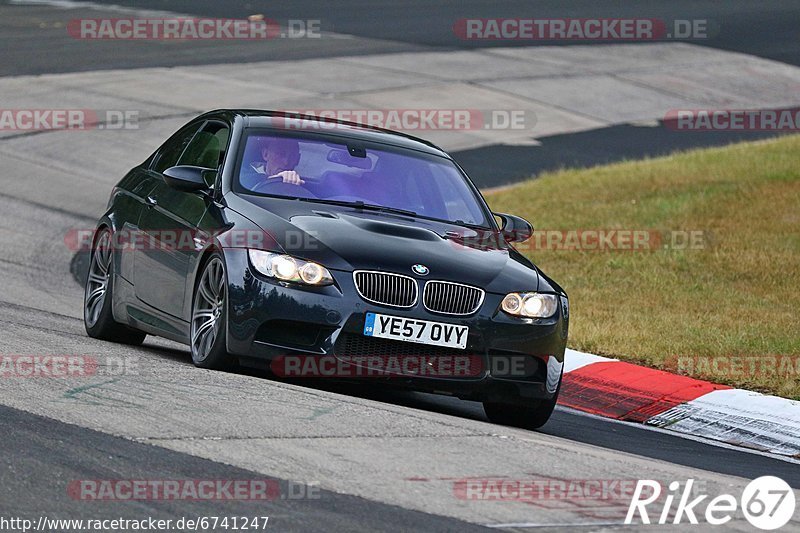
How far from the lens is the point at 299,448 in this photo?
21.3 ft

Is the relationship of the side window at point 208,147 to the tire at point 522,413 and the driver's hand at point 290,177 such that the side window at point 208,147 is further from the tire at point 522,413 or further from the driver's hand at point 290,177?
the tire at point 522,413

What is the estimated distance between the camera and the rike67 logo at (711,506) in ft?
19.5

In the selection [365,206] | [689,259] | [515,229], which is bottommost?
[689,259]

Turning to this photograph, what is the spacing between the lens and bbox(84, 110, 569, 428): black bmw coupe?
7.85 meters

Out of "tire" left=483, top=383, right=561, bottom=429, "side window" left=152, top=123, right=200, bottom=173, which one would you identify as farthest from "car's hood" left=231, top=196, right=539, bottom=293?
"side window" left=152, top=123, right=200, bottom=173

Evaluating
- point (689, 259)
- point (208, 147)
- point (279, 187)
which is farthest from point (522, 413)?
point (689, 259)

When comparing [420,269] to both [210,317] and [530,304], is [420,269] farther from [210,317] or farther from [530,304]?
[210,317]

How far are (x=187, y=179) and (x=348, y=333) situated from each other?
1637 millimetres

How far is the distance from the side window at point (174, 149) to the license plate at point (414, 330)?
2.63 meters

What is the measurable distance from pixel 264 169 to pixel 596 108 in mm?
18966

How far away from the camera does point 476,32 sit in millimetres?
34156

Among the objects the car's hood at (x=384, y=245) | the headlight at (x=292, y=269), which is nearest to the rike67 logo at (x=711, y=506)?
the car's hood at (x=384, y=245)

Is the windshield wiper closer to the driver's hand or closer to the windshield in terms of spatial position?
the windshield

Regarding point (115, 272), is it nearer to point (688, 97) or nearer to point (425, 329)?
point (425, 329)
